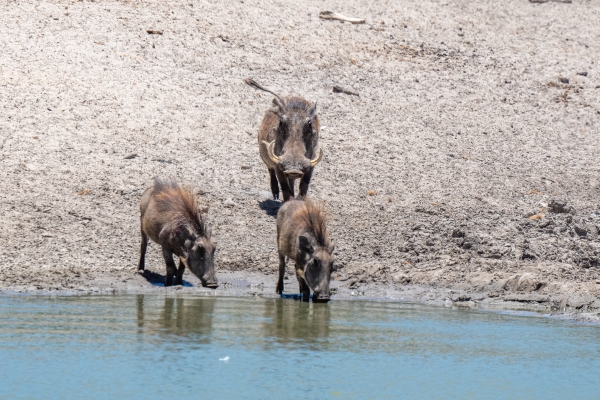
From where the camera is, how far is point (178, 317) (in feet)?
30.2

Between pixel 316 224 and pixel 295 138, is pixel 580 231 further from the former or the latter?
pixel 295 138

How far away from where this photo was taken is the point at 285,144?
13133 millimetres

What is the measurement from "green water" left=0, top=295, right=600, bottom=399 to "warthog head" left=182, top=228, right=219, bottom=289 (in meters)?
0.67

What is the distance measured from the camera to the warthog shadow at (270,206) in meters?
13.1

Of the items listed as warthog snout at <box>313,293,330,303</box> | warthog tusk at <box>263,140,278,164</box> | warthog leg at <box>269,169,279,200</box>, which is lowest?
warthog snout at <box>313,293,330,303</box>

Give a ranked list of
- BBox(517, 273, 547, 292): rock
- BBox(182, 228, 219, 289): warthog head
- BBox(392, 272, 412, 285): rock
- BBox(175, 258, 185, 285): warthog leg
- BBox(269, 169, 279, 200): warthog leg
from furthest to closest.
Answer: BBox(269, 169, 279, 200): warthog leg, BBox(392, 272, 412, 285): rock, BBox(175, 258, 185, 285): warthog leg, BBox(182, 228, 219, 289): warthog head, BBox(517, 273, 547, 292): rock

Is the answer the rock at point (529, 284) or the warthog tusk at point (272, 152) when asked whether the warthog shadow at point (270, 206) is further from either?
the rock at point (529, 284)

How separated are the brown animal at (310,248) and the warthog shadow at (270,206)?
7.59 ft

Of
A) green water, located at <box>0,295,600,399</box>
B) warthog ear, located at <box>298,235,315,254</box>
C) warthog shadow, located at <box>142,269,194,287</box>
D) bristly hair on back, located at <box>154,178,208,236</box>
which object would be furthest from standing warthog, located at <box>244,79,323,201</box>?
green water, located at <box>0,295,600,399</box>

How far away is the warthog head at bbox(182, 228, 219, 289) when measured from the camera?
35.4 feet

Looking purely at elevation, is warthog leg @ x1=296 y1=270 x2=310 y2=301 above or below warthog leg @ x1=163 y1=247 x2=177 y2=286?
below

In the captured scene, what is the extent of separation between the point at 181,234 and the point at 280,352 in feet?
10.8

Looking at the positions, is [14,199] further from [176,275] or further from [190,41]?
[190,41]

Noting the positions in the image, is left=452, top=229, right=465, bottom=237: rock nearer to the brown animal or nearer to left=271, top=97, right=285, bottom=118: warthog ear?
the brown animal
